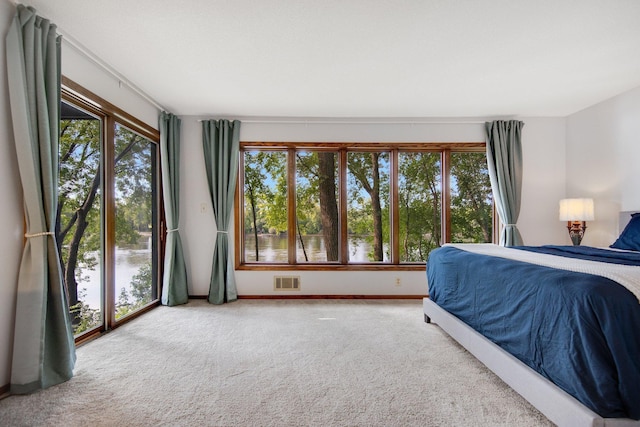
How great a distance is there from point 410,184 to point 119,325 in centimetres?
372

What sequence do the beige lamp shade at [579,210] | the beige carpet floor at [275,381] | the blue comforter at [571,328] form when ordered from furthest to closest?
the beige lamp shade at [579,210], the beige carpet floor at [275,381], the blue comforter at [571,328]

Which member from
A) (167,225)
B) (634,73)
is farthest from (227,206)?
(634,73)

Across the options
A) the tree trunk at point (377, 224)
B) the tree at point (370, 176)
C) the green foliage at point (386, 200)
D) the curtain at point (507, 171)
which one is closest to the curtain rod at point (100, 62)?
the green foliage at point (386, 200)

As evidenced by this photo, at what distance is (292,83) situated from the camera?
2.88 m

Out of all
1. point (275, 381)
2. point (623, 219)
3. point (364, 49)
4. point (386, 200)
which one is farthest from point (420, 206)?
point (275, 381)

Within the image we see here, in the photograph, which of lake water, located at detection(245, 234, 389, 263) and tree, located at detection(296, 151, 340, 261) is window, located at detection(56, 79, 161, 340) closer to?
lake water, located at detection(245, 234, 389, 263)

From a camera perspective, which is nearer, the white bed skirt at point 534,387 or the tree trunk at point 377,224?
the white bed skirt at point 534,387

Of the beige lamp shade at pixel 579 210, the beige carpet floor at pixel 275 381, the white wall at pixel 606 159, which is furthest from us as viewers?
the beige lamp shade at pixel 579 210

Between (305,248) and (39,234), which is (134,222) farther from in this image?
(305,248)

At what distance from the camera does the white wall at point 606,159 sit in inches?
121

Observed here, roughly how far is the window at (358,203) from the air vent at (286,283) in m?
0.22

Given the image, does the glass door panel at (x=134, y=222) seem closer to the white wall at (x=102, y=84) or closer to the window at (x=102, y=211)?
the window at (x=102, y=211)

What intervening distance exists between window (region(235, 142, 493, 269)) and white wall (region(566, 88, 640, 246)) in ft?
3.44

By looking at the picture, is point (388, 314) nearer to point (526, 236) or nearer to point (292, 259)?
point (292, 259)
